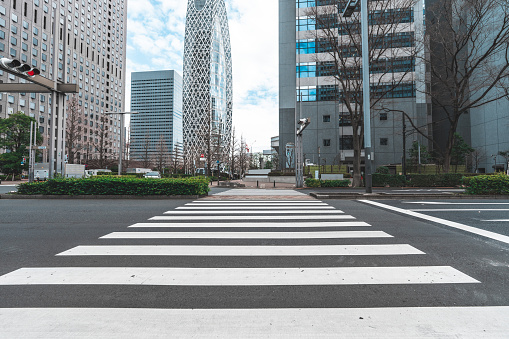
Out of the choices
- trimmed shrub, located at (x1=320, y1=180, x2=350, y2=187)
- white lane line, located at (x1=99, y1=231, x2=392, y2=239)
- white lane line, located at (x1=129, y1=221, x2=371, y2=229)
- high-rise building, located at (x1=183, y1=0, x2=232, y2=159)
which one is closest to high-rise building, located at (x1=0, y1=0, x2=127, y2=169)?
trimmed shrub, located at (x1=320, y1=180, x2=350, y2=187)

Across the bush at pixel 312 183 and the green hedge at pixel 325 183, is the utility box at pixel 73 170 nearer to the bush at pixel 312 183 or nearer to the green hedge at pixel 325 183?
the bush at pixel 312 183

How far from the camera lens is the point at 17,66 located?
10.9 meters

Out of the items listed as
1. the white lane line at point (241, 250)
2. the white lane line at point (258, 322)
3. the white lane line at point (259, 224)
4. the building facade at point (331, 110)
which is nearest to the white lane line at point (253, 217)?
the white lane line at point (259, 224)

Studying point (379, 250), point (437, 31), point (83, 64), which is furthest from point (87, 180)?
point (83, 64)

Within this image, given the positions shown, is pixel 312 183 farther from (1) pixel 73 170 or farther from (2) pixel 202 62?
(2) pixel 202 62

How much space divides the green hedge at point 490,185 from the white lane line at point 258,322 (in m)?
13.8

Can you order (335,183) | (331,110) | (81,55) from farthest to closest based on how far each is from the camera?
(81,55) → (331,110) → (335,183)

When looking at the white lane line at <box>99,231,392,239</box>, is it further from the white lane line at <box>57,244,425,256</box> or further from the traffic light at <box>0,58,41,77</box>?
the traffic light at <box>0,58,41,77</box>

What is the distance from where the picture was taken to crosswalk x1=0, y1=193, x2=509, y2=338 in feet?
7.63

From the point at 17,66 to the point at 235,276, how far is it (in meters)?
13.3

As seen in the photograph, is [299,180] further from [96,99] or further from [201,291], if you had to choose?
[96,99]

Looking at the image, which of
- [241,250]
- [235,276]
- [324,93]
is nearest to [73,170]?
[241,250]

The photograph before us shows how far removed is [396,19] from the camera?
23219mm

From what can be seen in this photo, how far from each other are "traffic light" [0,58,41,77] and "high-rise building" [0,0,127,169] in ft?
103
